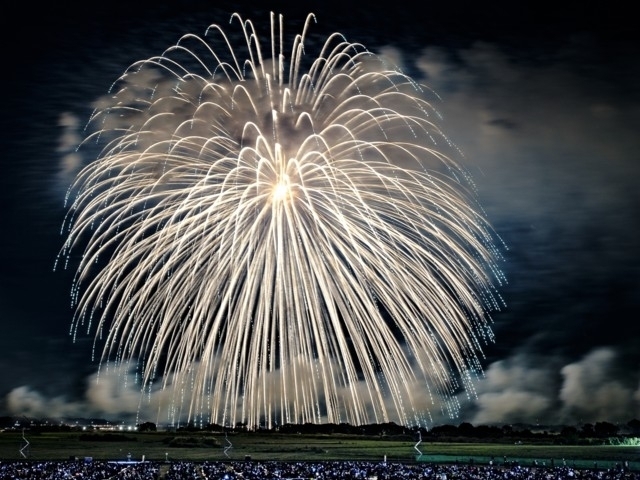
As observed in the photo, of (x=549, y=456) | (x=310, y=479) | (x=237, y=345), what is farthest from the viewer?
(x=549, y=456)

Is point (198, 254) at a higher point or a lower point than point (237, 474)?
higher

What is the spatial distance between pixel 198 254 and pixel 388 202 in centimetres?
894

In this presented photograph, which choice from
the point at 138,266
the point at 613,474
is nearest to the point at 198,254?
the point at 138,266

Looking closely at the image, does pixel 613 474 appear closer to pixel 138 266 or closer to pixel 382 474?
pixel 382 474

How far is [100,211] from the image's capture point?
34.3 m

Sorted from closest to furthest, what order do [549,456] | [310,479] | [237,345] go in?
[237,345]
[310,479]
[549,456]

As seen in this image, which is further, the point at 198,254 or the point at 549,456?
the point at 549,456

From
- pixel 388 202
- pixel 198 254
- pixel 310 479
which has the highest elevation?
pixel 388 202

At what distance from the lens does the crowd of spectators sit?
217ft

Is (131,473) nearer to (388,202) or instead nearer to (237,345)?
(237,345)

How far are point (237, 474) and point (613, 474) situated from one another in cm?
3389

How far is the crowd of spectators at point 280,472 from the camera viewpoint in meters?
66.2

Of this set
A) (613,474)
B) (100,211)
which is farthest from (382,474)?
(100,211)

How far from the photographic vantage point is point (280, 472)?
7519 centimetres
